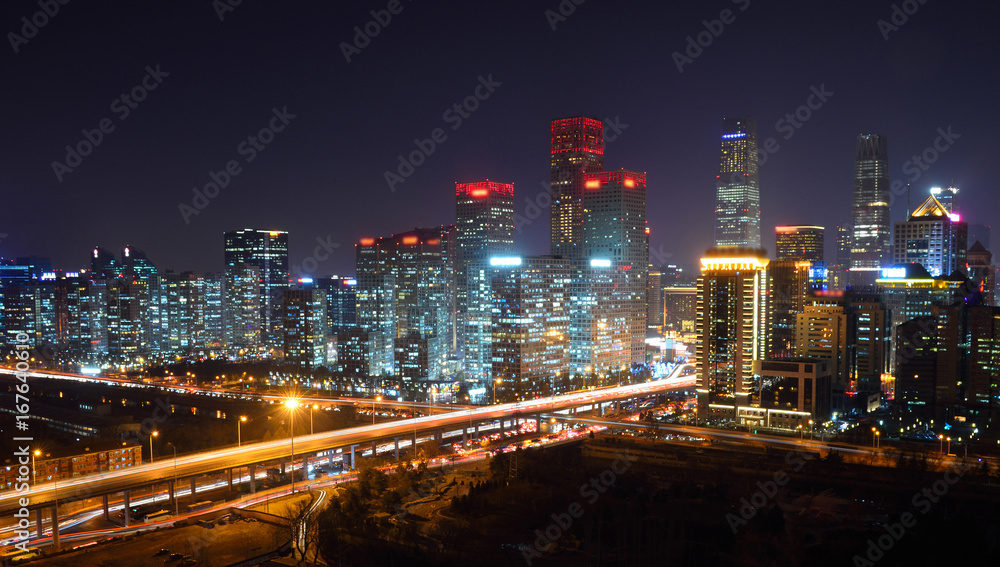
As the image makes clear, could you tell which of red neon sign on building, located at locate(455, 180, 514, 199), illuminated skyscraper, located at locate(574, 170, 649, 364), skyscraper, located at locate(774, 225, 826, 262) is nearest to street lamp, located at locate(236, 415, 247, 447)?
illuminated skyscraper, located at locate(574, 170, 649, 364)

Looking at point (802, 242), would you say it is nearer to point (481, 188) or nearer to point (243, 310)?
point (481, 188)

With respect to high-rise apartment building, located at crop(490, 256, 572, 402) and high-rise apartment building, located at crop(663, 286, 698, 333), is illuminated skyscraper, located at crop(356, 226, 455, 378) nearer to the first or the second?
high-rise apartment building, located at crop(490, 256, 572, 402)

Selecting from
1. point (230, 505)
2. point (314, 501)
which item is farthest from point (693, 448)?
point (230, 505)

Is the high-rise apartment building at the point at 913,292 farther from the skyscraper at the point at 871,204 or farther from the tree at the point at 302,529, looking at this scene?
the tree at the point at 302,529

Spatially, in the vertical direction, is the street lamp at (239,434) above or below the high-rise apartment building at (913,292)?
below

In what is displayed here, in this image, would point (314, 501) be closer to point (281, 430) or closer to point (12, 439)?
point (281, 430)

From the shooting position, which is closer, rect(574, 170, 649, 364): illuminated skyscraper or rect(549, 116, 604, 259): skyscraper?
rect(574, 170, 649, 364): illuminated skyscraper

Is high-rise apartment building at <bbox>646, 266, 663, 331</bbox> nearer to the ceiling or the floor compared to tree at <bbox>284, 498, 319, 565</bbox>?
nearer to the ceiling

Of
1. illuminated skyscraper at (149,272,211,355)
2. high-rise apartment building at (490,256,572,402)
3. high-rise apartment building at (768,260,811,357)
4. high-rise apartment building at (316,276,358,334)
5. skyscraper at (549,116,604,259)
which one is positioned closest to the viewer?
high-rise apartment building at (768,260,811,357)

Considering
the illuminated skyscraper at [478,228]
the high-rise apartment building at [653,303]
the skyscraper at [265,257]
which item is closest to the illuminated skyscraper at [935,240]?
the high-rise apartment building at [653,303]
